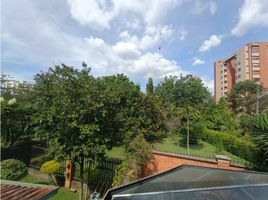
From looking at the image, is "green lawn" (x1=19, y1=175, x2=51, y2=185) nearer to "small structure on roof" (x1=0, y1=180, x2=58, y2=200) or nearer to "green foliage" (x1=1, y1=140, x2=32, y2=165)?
"green foliage" (x1=1, y1=140, x2=32, y2=165)

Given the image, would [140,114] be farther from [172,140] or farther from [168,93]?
[168,93]

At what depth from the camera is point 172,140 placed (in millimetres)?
16203

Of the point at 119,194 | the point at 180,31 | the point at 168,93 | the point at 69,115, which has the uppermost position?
the point at 180,31

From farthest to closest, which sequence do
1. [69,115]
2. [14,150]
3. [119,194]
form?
1. [14,150]
2. [69,115]
3. [119,194]

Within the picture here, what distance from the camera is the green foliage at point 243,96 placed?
3272cm

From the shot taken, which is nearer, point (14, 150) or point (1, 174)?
point (1, 174)

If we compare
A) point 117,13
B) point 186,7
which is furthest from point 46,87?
point 186,7

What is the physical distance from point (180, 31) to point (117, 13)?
13.4ft

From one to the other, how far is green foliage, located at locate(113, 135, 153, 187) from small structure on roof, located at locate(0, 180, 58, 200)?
11.6 ft

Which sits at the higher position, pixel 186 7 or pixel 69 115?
pixel 186 7

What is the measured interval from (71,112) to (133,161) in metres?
2.88

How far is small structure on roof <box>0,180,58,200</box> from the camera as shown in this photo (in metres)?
3.49

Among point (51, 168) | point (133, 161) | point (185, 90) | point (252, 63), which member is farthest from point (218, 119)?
point (252, 63)

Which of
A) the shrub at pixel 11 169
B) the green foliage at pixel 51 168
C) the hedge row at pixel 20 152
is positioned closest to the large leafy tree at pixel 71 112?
the green foliage at pixel 51 168
